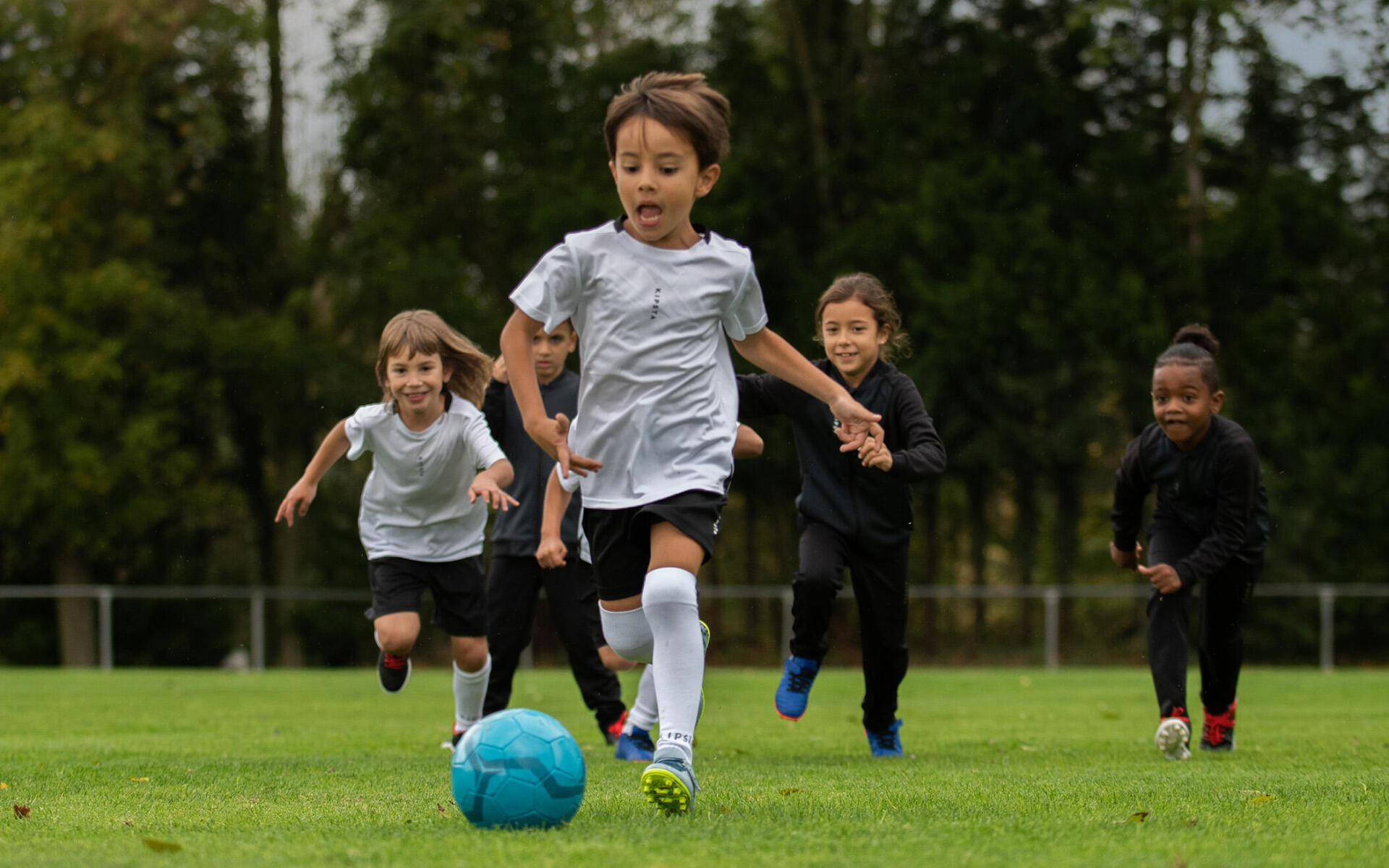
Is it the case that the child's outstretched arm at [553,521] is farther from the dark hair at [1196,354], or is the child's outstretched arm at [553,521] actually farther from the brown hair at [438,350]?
the dark hair at [1196,354]

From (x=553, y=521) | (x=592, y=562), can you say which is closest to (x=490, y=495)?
(x=553, y=521)

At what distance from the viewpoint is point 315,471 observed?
6488 mm

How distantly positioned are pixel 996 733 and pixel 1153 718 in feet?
6.23

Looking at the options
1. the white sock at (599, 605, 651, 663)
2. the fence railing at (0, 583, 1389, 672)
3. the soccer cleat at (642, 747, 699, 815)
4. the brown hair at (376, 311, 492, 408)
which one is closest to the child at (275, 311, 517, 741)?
the brown hair at (376, 311, 492, 408)

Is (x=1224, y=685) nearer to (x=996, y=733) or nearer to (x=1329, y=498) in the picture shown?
(x=996, y=733)

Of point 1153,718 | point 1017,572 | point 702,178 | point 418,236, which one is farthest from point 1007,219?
point 702,178

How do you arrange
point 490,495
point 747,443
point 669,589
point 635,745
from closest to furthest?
point 669,589, point 490,495, point 747,443, point 635,745

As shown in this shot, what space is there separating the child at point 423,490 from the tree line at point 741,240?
1774 cm

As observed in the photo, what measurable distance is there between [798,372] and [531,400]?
92 centimetres

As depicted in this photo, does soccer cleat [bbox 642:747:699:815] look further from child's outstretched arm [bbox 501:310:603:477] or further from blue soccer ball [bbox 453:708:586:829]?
child's outstretched arm [bbox 501:310:603:477]

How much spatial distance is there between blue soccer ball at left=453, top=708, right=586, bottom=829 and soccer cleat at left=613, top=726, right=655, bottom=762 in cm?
237

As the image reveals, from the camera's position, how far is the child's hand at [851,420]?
15.7ft

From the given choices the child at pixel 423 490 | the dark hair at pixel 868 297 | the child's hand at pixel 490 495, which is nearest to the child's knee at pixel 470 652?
the child at pixel 423 490

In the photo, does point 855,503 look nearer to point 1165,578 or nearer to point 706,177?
point 1165,578
